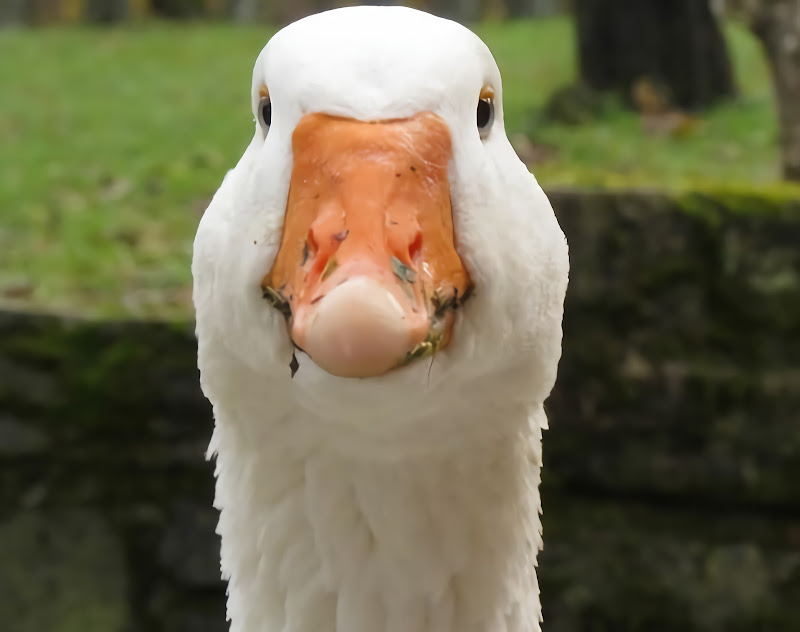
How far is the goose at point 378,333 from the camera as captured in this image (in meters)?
0.68

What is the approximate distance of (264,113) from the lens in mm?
855

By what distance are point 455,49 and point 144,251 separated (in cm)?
205

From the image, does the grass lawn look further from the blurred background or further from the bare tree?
the bare tree

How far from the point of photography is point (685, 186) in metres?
2.25

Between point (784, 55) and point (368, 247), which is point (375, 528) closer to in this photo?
point (368, 247)

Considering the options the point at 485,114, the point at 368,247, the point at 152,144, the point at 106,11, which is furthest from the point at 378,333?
the point at 106,11

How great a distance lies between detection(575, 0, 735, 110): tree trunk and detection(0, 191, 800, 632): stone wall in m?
2.31

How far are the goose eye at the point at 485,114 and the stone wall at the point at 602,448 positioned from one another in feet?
4.50

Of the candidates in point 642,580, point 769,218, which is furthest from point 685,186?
point 642,580

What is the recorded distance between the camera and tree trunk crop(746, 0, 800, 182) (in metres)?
2.62

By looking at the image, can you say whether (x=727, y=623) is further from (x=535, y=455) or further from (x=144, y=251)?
(x=144, y=251)

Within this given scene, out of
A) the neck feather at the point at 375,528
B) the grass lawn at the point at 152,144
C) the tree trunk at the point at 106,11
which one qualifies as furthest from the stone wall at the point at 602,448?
the tree trunk at the point at 106,11

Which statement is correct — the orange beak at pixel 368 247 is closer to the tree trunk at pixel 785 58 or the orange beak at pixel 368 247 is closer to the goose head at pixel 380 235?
the goose head at pixel 380 235

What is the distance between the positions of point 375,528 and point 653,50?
12.8ft
